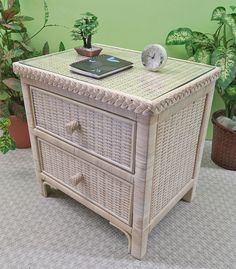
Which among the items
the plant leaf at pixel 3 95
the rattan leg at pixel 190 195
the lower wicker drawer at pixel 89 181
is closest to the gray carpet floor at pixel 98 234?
the rattan leg at pixel 190 195

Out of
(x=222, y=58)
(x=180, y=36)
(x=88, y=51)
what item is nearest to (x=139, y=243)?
(x=88, y=51)

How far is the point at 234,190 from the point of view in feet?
4.57

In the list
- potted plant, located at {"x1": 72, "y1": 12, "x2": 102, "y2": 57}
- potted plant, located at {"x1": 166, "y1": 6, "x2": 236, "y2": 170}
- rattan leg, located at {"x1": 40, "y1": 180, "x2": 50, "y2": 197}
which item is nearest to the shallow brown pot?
potted plant, located at {"x1": 166, "y1": 6, "x2": 236, "y2": 170}

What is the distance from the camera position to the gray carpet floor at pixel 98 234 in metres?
1.03

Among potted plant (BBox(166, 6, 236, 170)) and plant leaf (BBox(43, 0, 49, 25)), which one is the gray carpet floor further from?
plant leaf (BBox(43, 0, 49, 25))

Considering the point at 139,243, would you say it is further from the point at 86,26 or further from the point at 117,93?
the point at 86,26

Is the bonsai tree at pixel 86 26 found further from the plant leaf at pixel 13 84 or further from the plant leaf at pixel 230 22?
the plant leaf at pixel 230 22

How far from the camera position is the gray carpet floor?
1.03 meters

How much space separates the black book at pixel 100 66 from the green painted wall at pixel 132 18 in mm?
566

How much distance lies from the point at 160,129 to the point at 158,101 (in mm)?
127

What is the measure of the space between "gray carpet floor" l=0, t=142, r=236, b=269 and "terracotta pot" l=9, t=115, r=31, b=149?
0.33 metres

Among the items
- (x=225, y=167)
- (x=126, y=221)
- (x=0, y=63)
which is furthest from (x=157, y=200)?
(x=0, y=63)

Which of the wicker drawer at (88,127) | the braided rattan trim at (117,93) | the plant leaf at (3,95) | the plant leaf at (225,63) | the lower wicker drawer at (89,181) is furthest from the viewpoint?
the plant leaf at (3,95)

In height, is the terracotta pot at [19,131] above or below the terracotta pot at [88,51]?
below
